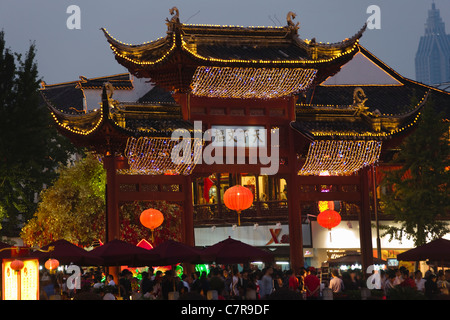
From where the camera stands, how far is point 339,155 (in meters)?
25.6

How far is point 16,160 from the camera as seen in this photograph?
Answer: 2683 centimetres

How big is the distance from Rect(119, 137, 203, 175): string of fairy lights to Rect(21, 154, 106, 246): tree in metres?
Result: 7.64

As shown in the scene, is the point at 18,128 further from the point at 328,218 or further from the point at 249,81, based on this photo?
the point at 328,218

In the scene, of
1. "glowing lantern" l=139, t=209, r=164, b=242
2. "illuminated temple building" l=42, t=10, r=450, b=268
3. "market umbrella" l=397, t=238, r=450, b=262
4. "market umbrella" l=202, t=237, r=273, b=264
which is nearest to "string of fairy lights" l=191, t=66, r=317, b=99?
"illuminated temple building" l=42, t=10, r=450, b=268

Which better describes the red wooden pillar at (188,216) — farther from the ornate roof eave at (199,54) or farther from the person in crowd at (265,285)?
the person in crowd at (265,285)

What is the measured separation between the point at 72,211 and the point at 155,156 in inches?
353

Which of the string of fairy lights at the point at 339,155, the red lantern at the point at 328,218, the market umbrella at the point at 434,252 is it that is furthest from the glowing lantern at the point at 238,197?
the market umbrella at the point at 434,252

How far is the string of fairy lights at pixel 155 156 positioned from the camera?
23750mm

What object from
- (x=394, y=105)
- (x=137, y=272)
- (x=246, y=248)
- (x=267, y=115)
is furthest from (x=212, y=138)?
(x=394, y=105)

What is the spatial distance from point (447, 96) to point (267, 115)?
19.3 meters

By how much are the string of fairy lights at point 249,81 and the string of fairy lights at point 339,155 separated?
1985 millimetres

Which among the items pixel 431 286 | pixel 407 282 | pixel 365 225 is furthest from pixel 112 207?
pixel 431 286

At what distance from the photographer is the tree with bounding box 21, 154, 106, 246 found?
31469mm
